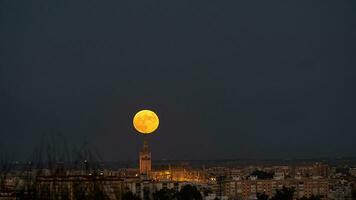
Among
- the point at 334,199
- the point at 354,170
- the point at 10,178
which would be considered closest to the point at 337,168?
the point at 354,170

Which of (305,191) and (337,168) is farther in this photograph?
(337,168)

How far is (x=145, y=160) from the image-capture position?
62375 millimetres

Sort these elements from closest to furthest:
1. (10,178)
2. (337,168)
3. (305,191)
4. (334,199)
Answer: (10,178)
(334,199)
(305,191)
(337,168)

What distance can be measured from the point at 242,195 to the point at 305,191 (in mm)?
3488

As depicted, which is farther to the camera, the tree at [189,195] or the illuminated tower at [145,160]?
the illuminated tower at [145,160]

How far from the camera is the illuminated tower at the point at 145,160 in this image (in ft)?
202

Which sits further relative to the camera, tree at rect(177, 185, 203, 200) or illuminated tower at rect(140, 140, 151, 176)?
illuminated tower at rect(140, 140, 151, 176)

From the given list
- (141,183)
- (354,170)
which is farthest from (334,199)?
(354,170)

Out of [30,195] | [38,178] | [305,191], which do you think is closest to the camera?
[30,195]

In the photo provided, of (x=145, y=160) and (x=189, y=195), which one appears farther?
(x=145, y=160)

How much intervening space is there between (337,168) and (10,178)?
4656 cm

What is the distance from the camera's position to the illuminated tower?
202 feet

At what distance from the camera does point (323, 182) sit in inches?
2014

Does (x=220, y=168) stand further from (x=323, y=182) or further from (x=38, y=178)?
(x=38, y=178)
